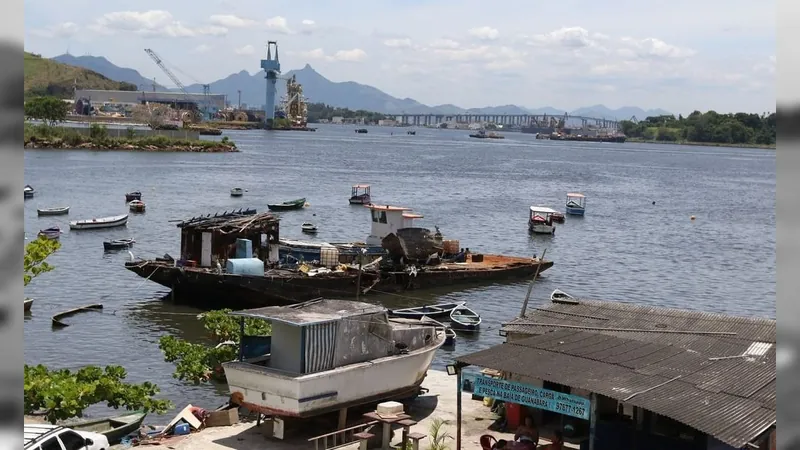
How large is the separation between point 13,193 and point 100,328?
31.2 m

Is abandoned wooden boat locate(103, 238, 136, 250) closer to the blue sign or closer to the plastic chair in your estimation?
the plastic chair

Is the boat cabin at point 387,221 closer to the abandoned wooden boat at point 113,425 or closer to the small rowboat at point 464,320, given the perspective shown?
the small rowboat at point 464,320

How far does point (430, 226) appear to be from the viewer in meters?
65.6

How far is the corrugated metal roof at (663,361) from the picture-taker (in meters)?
11.8

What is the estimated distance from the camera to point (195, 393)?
73.8ft

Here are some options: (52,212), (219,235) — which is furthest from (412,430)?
(52,212)

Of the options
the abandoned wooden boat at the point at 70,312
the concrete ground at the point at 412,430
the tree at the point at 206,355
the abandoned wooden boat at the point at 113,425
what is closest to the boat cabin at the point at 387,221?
the abandoned wooden boat at the point at 70,312

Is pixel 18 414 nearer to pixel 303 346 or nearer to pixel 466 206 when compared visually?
pixel 303 346

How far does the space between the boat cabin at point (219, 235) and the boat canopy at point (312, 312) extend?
56.4 feet

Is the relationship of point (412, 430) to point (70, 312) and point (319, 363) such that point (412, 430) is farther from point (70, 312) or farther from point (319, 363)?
point (70, 312)

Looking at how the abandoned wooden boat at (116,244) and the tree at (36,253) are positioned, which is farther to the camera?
the abandoned wooden boat at (116,244)

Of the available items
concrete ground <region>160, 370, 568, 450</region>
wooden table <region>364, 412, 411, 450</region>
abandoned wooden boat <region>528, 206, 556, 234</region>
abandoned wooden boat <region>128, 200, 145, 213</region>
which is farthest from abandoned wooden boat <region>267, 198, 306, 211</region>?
wooden table <region>364, 412, 411, 450</region>

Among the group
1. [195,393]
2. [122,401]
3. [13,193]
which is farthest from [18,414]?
[195,393]

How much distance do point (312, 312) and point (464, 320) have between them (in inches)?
644
